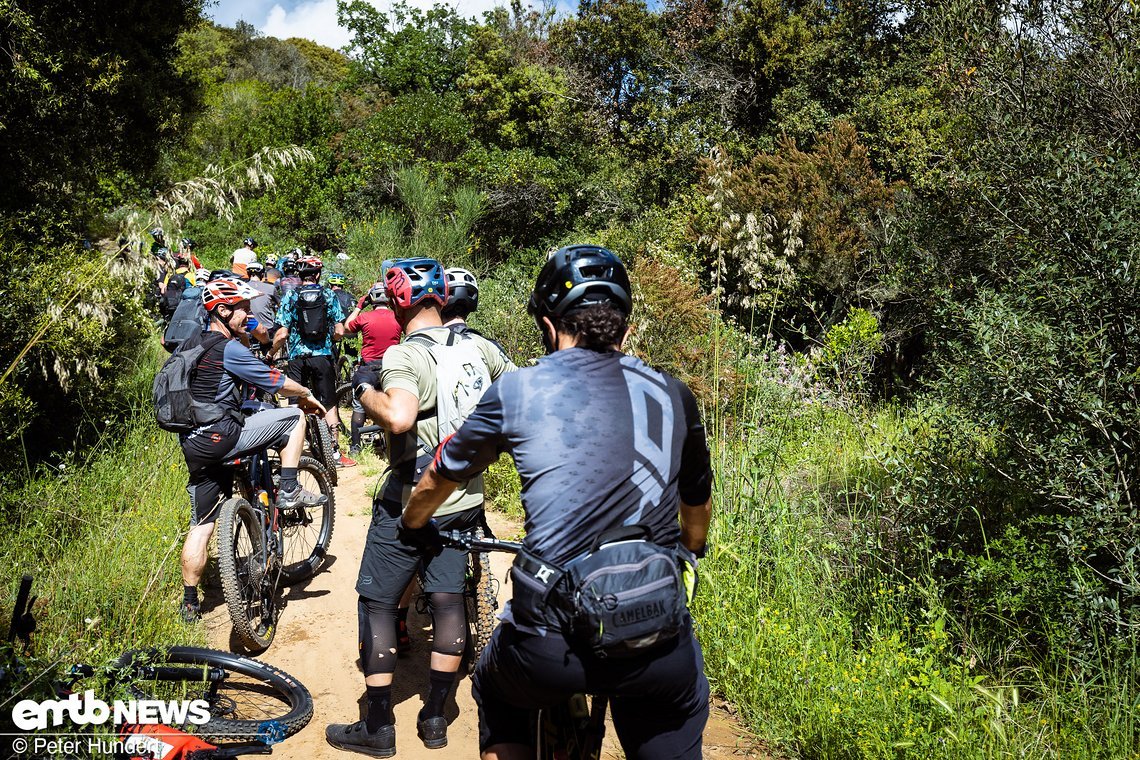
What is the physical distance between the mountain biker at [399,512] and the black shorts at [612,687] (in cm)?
149

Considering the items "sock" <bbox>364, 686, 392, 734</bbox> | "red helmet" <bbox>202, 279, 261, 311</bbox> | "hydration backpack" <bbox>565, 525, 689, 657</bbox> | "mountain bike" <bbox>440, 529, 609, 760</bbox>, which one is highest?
"red helmet" <bbox>202, 279, 261, 311</bbox>

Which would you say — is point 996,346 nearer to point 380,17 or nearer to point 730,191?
point 730,191

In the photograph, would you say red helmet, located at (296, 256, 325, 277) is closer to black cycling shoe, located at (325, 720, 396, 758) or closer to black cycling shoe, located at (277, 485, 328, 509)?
black cycling shoe, located at (277, 485, 328, 509)

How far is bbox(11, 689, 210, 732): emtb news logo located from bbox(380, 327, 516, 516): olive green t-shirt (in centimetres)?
123

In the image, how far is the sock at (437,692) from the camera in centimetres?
373

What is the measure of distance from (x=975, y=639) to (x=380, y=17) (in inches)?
1102

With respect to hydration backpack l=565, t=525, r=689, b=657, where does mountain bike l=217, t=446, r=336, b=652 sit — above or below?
below

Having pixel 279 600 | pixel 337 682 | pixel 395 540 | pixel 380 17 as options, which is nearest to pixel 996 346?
pixel 395 540

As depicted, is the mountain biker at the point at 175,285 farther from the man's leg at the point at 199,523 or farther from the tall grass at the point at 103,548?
the man's leg at the point at 199,523

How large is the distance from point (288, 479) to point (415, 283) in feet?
7.87

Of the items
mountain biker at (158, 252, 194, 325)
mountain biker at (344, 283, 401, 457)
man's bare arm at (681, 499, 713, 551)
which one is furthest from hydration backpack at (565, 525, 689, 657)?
mountain biker at (158, 252, 194, 325)

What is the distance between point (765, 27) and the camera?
1714 centimetres

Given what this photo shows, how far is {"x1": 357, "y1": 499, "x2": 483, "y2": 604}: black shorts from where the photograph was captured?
11.8ft

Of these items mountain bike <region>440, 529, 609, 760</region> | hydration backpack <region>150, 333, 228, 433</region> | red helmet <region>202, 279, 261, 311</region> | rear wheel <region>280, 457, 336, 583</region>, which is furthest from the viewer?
rear wheel <region>280, 457, 336, 583</region>
